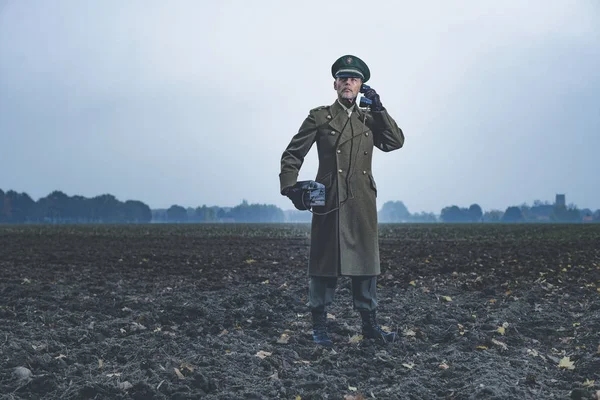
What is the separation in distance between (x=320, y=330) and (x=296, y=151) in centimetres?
191

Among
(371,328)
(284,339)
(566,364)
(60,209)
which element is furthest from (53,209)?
(566,364)

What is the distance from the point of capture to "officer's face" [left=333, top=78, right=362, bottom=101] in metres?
5.77

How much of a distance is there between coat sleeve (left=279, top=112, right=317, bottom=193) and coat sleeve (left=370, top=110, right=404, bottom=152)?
0.63 metres

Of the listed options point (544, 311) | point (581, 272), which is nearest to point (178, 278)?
point (544, 311)

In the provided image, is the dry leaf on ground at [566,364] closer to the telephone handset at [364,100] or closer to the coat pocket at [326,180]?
the coat pocket at [326,180]

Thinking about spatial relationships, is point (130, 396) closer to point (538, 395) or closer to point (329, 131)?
point (329, 131)

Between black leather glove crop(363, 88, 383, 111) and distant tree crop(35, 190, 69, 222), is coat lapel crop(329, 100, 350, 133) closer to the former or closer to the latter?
black leather glove crop(363, 88, 383, 111)

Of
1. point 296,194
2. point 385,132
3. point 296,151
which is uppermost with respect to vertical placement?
point 385,132

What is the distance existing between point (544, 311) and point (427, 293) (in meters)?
2.16

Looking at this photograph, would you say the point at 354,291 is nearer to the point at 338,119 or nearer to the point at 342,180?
the point at 342,180

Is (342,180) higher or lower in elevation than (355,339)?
higher

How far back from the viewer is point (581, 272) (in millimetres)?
13062

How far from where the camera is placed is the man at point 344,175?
5770mm

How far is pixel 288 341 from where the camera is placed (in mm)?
6570
